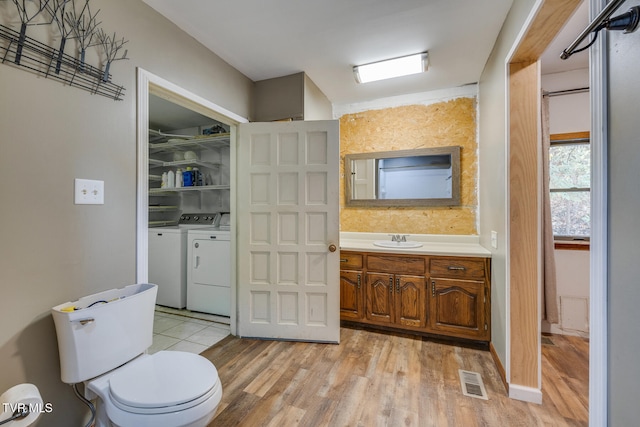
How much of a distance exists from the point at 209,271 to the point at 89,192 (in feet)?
5.62

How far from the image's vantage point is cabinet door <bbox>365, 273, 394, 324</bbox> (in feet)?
7.93

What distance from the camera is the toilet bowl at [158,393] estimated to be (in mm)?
994

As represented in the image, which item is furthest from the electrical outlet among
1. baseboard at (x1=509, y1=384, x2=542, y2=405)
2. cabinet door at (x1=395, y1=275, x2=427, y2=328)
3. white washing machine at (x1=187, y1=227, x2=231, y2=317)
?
baseboard at (x1=509, y1=384, x2=542, y2=405)

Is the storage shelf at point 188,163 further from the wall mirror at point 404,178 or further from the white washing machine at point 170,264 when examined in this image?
the wall mirror at point 404,178

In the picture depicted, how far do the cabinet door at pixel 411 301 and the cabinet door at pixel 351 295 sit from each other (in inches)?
13.6

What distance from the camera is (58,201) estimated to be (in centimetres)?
121

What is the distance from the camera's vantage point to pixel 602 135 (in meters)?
0.79

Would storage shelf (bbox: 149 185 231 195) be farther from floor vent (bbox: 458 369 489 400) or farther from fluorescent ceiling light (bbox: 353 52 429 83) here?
floor vent (bbox: 458 369 489 400)

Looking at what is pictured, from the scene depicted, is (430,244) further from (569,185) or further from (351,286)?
(569,185)

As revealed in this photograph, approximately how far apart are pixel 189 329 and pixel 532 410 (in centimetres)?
273

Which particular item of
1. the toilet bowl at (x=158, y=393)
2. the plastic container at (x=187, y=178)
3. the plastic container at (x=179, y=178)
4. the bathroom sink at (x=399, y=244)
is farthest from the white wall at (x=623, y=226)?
the plastic container at (x=179, y=178)

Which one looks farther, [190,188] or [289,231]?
[190,188]

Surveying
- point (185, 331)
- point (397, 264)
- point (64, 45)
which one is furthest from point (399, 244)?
point (64, 45)

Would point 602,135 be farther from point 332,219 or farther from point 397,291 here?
point 397,291
